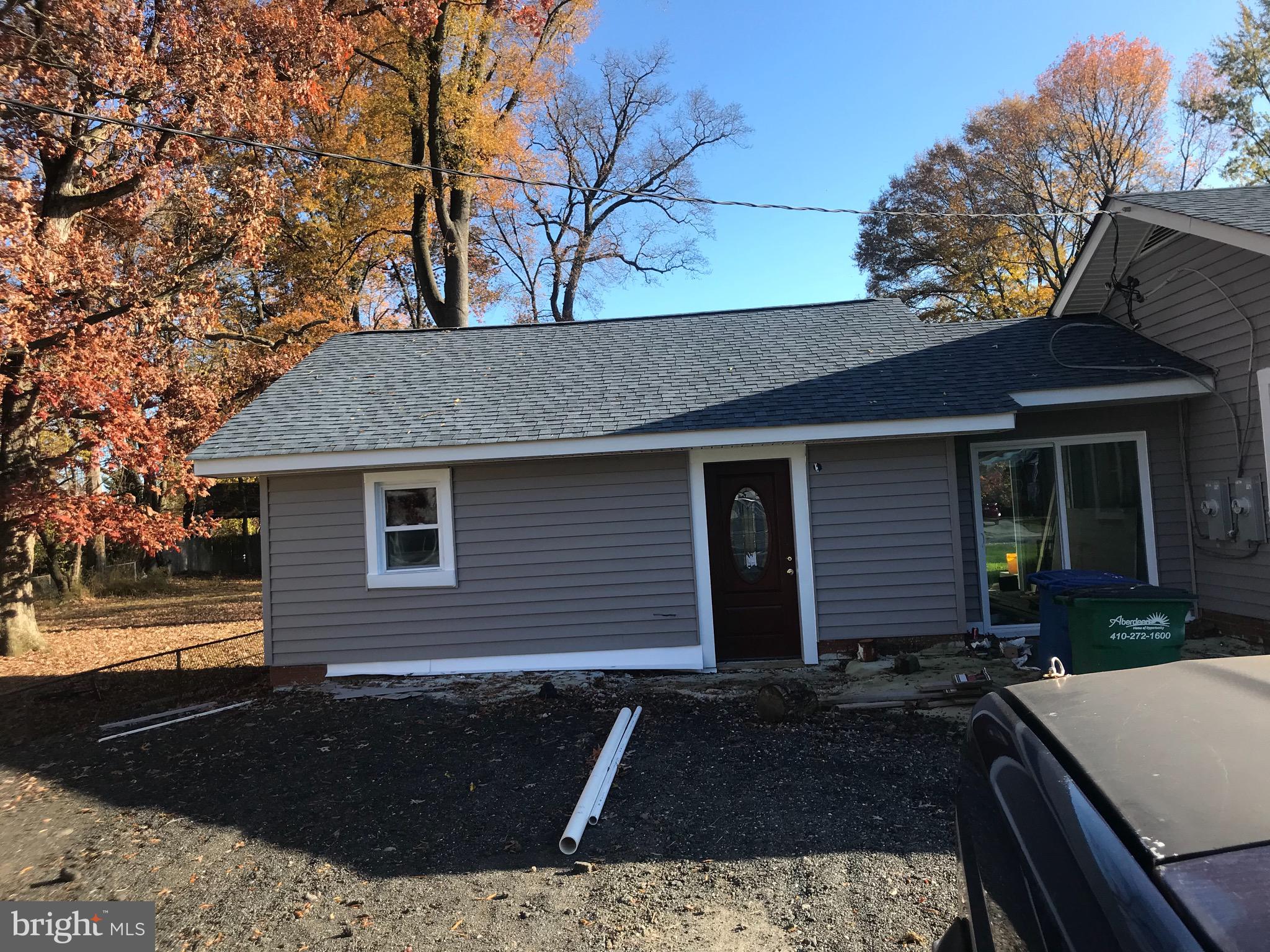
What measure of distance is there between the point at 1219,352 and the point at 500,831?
28.1 feet

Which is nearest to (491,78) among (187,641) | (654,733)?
(187,641)

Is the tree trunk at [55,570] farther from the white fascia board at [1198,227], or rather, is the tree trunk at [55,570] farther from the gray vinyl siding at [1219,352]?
the gray vinyl siding at [1219,352]

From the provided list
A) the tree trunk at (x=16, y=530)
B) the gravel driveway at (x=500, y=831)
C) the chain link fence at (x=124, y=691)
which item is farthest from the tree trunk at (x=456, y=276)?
the gravel driveway at (x=500, y=831)

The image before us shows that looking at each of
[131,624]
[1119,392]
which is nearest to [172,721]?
[131,624]

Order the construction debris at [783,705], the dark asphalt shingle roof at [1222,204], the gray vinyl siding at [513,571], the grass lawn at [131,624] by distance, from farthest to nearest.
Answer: the grass lawn at [131,624], the gray vinyl siding at [513,571], the dark asphalt shingle roof at [1222,204], the construction debris at [783,705]

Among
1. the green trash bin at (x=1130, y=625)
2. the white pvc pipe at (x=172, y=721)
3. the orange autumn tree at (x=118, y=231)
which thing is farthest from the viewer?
the orange autumn tree at (x=118, y=231)

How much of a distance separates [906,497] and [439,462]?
16.5ft

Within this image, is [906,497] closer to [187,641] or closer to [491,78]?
[187,641]

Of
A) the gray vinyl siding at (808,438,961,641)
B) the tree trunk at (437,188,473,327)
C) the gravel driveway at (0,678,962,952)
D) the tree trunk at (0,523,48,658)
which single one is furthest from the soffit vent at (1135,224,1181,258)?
the tree trunk at (0,523,48,658)

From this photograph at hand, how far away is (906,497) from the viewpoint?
8.73m

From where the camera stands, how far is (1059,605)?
23.0 ft

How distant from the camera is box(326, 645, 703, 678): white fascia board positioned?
877 cm

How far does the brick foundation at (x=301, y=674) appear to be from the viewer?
8969mm

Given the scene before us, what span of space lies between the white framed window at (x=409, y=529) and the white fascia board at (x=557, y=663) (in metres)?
0.89
